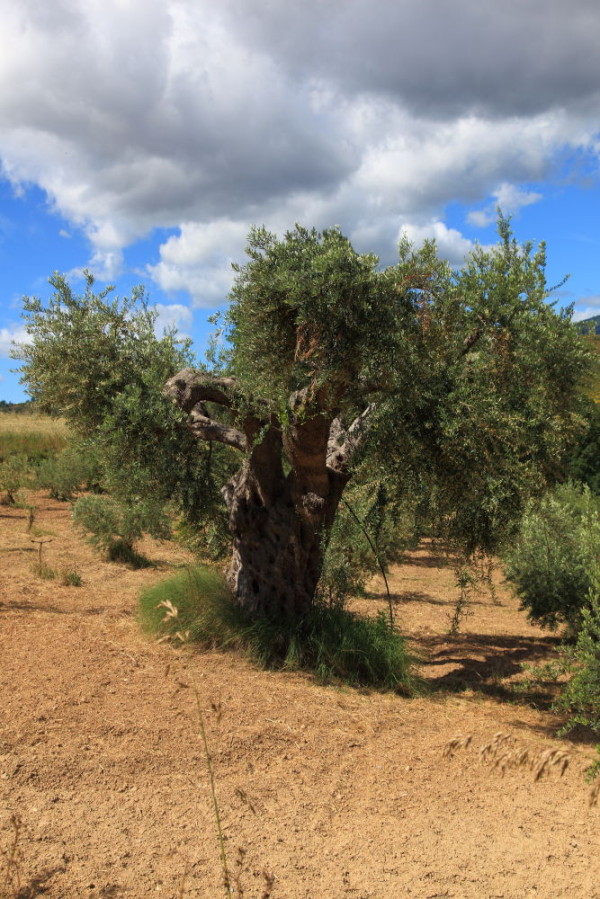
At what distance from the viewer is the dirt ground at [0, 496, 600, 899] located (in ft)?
12.0

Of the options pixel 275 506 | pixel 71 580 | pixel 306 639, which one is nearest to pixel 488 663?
pixel 306 639

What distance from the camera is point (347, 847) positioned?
13.1 feet

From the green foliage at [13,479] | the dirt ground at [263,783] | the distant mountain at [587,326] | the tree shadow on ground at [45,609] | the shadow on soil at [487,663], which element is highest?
the distant mountain at [587,326]

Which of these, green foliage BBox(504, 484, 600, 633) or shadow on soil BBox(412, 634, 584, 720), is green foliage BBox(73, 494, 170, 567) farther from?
green foliage BBox(504, 484, 600, 633)

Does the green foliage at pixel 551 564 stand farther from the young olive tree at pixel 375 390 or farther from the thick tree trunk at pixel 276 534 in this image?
the thick tree trunk at pixel 276 534

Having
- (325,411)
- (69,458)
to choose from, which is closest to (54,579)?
(325,411)

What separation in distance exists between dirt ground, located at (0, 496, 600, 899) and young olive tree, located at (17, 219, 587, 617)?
182cm

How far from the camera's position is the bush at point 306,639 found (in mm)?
7367

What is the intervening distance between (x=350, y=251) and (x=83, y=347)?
357 centimetres

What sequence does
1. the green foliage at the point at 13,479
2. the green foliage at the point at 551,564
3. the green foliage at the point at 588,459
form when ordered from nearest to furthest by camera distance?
the green foliage at the point at 551,564
the green foliage at the point at 588,459
the green foliage at the point at 13,479

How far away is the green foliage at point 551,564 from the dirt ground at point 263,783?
1770mm

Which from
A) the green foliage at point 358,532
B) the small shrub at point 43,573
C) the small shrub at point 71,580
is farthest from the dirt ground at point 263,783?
the small shrub at point 43,573

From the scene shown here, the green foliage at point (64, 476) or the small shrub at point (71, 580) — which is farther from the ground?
the green foliage at point (64, 476)

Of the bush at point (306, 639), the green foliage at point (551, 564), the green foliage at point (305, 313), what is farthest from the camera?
the green foliage at point (551, 564)
